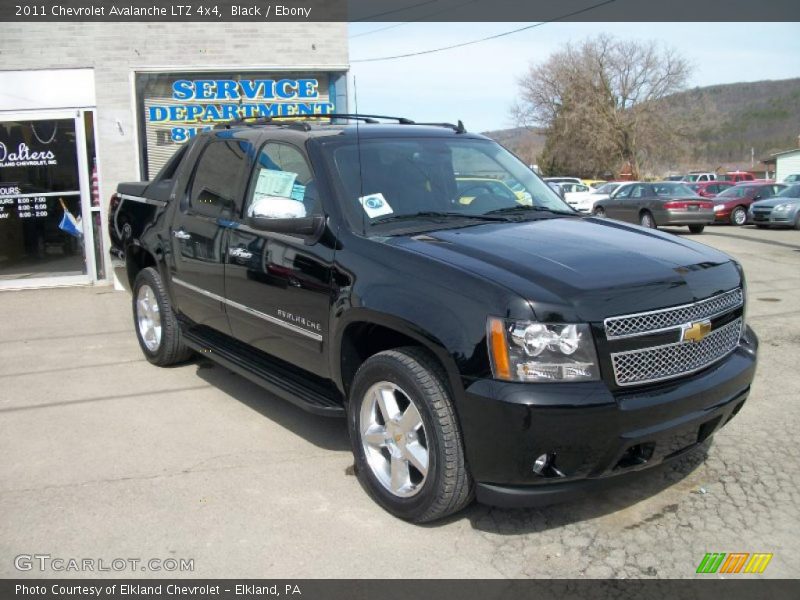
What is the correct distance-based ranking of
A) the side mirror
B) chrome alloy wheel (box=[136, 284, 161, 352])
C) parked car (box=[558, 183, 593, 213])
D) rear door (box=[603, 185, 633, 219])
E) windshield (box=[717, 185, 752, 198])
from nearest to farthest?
the side mirror < chrome alloy wheel (box=[136, 284, 161, 352]) < rear door (box=[603, 185, 633, 219]) < windshield (box=[717, 185, 752, 198]) < parked car (box=[558, 183, 593, 213])

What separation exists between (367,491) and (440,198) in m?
1.75

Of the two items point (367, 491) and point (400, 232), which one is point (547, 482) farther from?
point (400, 232)

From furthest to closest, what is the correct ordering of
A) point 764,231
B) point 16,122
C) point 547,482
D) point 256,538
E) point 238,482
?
point 764,231 < point 16,122 < point 238,482 < point 256,538 < point 547,482

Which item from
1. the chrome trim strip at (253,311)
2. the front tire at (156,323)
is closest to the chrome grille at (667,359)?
the chrome trim strip at (253,311)

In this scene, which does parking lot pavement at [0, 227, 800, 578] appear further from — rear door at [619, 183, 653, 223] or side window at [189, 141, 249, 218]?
rear door at [619, 183, 653, 223]

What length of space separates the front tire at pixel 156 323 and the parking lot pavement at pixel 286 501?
300 mm

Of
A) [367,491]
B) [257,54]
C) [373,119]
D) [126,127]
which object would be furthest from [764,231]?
[367,491]

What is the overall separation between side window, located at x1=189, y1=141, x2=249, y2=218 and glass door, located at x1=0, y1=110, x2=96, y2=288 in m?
5.80

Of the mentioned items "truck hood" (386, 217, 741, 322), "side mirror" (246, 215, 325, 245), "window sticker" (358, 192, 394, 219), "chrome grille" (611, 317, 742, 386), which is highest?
"window sticker" (358, 192, 394, 219)

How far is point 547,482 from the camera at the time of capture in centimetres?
328

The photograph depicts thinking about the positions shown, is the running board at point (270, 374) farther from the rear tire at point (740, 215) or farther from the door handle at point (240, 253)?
the rear tire at point (740, 215)

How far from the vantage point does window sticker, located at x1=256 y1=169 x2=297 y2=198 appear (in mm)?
4656

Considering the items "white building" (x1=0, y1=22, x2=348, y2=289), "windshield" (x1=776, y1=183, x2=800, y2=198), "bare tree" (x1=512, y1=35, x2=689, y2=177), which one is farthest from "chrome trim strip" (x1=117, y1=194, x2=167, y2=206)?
"bare tree" (x1=512, y1=35, x2=689, y2=177)
